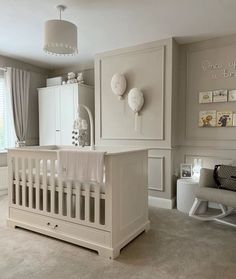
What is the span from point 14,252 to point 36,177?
719mm

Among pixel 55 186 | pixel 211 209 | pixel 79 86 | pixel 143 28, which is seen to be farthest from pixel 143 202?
pixel 79 86

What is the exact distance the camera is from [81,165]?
2.09 meters

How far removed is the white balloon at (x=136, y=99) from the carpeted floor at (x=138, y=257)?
171 cm

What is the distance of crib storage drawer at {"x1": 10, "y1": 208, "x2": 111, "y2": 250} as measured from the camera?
2105mm

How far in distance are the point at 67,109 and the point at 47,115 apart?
0.52 m

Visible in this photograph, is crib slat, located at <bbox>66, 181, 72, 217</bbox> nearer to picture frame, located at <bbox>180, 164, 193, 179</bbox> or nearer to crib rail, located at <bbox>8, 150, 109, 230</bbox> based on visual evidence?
crib rail, located at <bbox>8, 150, 109, 230</bbox>

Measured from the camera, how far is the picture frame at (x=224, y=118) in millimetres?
3211

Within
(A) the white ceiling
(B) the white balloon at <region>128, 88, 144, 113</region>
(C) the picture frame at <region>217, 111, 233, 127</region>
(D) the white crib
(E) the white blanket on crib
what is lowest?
(D) the white crib

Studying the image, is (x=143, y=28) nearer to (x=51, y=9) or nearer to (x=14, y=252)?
(x=51, y=9)

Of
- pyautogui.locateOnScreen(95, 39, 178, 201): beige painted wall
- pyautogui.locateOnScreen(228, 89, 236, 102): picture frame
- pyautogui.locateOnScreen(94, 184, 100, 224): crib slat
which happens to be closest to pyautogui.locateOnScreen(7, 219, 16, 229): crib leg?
pyautogui.locateOnScreen(94, 184, 100, 224): crib slat

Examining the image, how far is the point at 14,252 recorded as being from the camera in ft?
6.92

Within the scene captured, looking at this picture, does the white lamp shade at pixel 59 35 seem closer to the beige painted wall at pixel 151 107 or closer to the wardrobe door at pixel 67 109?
the beige painted wall at pixel 151 107

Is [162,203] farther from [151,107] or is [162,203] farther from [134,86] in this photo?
[134,86]

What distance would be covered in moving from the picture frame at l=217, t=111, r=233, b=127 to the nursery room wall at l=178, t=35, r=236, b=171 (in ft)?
0.15
